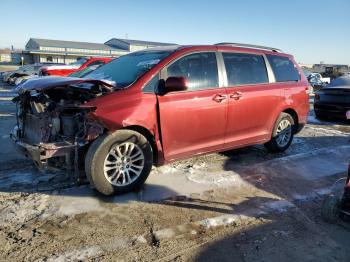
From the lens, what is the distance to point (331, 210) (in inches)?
144

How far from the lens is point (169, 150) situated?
15.2ft

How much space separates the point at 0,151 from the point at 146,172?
3171 millimetres

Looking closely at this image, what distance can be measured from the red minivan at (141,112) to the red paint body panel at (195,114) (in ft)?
0.04

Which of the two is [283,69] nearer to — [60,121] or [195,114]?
[195,114]

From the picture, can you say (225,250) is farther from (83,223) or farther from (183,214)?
(83,223)

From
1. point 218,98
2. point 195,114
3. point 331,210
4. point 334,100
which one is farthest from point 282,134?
point 334,100

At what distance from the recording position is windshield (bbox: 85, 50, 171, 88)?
179 inches

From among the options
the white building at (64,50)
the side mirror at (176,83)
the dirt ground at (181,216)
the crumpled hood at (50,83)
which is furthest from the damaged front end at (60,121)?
the white building at (64,50)

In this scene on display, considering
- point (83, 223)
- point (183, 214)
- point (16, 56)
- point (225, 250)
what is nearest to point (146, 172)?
point (183, 214)

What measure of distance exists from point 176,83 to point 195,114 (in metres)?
0.59

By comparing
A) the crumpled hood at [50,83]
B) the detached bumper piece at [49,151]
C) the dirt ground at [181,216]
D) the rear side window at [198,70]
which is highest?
the rear side window at [198,70]

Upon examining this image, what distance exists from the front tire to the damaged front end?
171 mm

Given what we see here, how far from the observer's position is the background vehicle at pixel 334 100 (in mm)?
9547

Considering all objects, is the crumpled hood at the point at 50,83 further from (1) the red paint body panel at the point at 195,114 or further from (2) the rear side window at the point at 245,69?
(2) the rear side window at the point at 245,69
